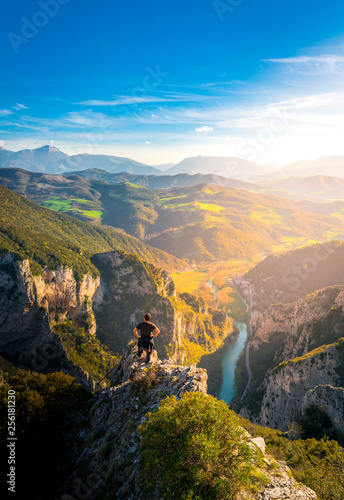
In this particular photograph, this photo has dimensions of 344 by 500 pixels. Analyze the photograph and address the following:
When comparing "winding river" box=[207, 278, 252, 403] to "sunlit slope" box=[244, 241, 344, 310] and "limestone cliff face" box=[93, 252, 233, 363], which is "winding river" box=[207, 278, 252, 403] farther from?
"sunlit slope" box=[244, 241, 344, 310]

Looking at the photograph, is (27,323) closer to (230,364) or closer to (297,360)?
(297,360)

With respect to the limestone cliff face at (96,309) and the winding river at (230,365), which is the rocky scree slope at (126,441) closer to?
the limestone cliff face at (96,309)

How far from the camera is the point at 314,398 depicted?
32.4m

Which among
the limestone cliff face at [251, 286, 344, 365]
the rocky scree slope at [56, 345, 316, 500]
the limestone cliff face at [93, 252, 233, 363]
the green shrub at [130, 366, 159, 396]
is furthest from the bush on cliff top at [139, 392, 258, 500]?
the limestone cliff face at [93, 252, 233, 363]

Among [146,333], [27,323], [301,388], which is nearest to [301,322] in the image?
[301,388]

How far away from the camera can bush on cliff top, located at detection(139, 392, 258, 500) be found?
35.4 ft

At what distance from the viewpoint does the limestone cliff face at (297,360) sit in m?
38.6

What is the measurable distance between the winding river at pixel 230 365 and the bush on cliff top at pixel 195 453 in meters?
83.6

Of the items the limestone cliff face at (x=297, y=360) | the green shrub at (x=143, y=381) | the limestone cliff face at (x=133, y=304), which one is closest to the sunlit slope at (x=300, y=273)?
the limestone cliff face at (x=297, y=360)

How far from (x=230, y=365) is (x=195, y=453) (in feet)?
358

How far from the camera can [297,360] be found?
45.1 metres

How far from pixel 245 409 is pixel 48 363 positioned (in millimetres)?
51846

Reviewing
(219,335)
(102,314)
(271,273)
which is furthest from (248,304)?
(102,314)

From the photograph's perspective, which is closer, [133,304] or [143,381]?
[143,381]
